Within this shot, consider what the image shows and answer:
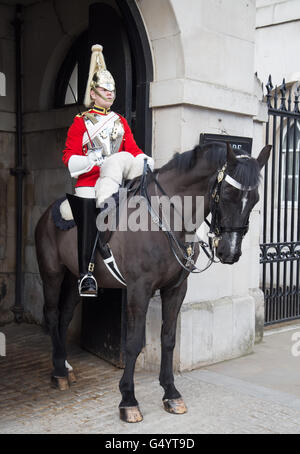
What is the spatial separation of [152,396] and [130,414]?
2.04 ft

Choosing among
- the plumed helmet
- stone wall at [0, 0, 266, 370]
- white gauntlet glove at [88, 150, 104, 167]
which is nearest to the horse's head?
white gauntlet glove at [88, 150, 104, 167]

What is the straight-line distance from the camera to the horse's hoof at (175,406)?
4410 millimetres

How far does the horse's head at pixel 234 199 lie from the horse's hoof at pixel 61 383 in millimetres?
2048

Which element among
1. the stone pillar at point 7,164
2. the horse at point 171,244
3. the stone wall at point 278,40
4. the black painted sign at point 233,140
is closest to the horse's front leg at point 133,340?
the horse at point 171,244

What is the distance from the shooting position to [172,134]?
213 inches

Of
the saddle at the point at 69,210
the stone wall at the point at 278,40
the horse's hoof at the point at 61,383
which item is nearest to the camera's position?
the saddle at the point at 69,210

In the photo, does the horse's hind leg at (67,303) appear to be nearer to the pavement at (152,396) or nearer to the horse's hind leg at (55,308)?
the horse's hind leg at (55,308)

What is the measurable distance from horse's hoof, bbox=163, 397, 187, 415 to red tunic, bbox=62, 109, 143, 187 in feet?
6.17

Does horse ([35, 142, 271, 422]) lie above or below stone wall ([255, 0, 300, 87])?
below

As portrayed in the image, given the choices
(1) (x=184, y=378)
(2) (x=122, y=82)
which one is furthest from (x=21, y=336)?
(2) (x=122, y=82)

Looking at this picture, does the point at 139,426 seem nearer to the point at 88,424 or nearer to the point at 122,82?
the point at 88,424

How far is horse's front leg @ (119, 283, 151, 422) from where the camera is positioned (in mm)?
4254

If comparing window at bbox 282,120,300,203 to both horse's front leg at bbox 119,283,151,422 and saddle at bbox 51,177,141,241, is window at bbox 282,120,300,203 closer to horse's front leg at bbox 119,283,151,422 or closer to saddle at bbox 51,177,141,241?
saddle at bbox 51,177,141,241

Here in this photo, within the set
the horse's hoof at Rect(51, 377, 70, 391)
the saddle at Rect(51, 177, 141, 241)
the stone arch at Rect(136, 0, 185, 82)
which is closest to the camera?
the saddle at Rect(51, 177, 141, 241)
